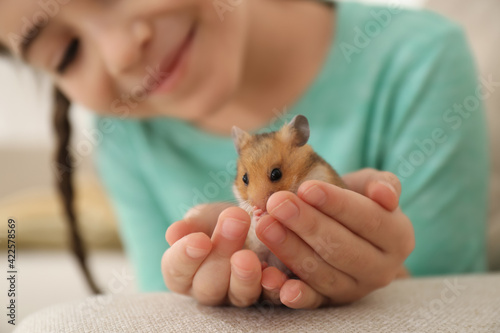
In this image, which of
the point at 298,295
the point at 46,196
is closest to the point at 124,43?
the point at 298,295

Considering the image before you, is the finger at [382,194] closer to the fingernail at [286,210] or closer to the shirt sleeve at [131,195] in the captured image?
the fingernail at [286,210]

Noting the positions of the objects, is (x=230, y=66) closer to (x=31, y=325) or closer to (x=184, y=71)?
(x=184, y=71)

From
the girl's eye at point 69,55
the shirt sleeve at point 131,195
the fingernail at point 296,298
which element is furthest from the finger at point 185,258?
the girl's eye at point 69,55

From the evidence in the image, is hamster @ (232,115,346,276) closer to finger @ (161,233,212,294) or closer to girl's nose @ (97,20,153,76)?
finger @ (161,233,212,294)

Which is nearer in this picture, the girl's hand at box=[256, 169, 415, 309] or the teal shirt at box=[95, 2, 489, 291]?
the girl's hand at box=[256, 169, 415, 309]

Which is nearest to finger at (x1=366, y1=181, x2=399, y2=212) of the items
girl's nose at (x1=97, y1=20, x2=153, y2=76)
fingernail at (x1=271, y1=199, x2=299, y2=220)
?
fingernail at (x1=271, y1=199, x2=299, y2=220)

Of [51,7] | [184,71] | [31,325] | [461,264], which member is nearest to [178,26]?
[184,71]
